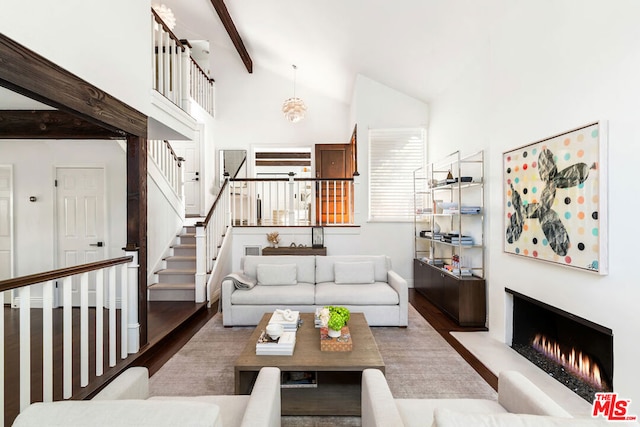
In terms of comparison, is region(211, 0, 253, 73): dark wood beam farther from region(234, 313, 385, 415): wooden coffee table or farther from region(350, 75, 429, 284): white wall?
region(234, 313, 385, 415): wooden coffee table

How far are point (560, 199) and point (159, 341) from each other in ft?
12.8

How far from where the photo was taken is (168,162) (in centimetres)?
562

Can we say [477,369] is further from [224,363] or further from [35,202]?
[35,202]

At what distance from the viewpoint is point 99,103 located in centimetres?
247

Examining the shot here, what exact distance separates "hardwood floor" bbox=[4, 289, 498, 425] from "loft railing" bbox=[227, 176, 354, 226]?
2.02 metres

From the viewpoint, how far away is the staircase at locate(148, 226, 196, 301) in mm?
4641

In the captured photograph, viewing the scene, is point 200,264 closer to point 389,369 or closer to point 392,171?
point 389,369

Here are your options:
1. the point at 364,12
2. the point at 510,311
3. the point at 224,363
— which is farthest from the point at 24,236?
the point at 510,311

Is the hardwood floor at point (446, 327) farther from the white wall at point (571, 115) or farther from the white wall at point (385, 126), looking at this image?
the white wall at point (385, 126)

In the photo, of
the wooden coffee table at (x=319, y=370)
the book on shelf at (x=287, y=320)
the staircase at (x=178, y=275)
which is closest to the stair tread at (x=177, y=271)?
the staircase at (x=178, y=275)

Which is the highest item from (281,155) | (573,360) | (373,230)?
(281,155)

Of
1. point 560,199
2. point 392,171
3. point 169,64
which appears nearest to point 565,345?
point 560,199

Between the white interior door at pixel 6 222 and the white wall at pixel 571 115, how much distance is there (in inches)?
249

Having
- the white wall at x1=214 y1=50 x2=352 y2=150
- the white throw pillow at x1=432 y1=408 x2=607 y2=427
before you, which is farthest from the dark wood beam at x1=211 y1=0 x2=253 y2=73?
the white throw pillow at x1=432 y1=408 x2=607 y2=427
